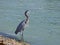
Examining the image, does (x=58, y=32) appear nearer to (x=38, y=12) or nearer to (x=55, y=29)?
(x=55, y=29)

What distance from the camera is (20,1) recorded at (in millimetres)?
25438

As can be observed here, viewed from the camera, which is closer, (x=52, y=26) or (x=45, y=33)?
(x=45, y=33)

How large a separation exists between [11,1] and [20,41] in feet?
42.3

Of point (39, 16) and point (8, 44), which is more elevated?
point (8, 44)

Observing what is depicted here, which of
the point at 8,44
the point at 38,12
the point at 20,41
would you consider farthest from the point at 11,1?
the point at 8,44

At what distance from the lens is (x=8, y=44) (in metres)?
10.7

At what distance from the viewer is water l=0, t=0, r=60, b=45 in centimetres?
1336

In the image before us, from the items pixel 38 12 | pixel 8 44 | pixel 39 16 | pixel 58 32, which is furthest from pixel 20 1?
pixel 8 44

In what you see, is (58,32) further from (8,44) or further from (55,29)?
(8,44)

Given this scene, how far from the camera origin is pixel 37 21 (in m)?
16.8

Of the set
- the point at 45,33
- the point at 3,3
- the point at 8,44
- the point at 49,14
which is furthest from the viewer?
the point at 3,3

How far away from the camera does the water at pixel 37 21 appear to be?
13358 millimetres

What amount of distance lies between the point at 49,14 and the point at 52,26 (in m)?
3.46

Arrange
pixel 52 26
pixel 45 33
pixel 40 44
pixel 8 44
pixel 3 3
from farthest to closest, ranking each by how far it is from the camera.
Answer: pixel 3 3
pixel 52 26
pixel 45 33
pixel 40 44
pixel 8 44
